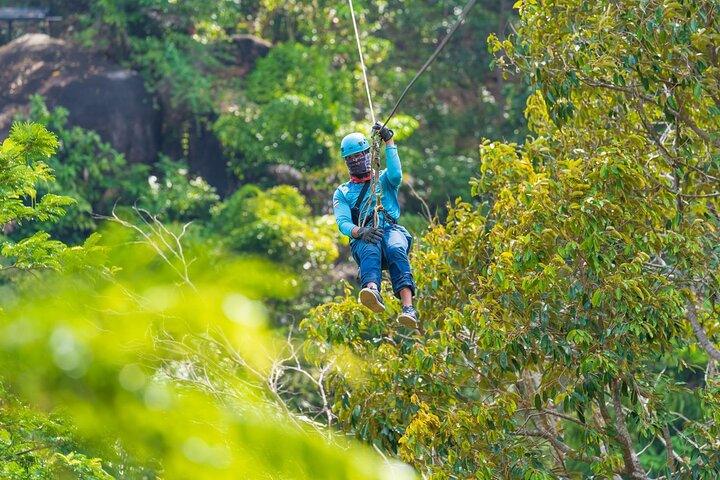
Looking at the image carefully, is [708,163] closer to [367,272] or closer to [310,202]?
[367,272]

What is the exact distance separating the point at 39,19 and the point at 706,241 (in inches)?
563

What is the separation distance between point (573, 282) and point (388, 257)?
4.14 ft

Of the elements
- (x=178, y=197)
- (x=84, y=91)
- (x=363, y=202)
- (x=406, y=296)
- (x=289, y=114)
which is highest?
(x=363, y=202)

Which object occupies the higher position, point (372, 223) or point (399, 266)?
point (372, 223)

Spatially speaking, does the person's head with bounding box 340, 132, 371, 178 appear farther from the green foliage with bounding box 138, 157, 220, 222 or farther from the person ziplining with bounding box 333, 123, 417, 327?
the green foliage with bounding box 138, 157, 220, 222

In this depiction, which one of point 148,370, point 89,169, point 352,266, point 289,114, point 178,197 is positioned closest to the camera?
point 148,370

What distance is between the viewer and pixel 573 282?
6492 mm

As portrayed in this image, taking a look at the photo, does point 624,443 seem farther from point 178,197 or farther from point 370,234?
point 178,197

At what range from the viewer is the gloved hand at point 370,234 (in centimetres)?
560

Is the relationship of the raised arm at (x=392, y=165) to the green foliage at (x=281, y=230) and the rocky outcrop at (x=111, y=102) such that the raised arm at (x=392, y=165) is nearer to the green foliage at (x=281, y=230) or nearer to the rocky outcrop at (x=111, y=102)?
the green foliage at (x=281, y=230)

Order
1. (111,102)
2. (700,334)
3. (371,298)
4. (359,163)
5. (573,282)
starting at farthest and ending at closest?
(111,102) → (700,334) → (573,282) → (359,163) → (371,298)

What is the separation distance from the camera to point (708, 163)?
285 inches

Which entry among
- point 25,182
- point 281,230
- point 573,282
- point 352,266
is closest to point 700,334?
point 573,282

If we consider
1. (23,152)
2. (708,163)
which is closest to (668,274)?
(708,163)
